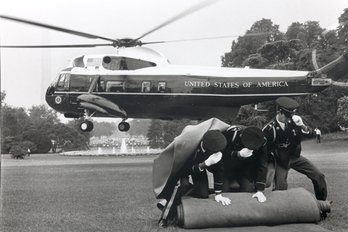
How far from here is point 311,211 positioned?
540 cm

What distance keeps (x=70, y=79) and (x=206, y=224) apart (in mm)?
13249

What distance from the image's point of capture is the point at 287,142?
600cm

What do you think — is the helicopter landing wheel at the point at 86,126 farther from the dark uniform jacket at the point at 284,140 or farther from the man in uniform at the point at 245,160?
the dark uniform jacket at the point at 284,140

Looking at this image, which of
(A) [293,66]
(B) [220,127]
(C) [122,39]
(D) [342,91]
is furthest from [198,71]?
(A) [293,66]

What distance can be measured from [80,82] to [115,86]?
140 centimetres

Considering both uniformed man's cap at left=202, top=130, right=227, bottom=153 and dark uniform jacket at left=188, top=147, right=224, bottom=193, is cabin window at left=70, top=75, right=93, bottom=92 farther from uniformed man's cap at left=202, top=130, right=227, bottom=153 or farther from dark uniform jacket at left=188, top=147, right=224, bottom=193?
uniformed man's cap at left=202, top=130, right=227, bottom=153

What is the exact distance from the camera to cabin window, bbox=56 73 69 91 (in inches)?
692

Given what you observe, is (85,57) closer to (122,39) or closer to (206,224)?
(122,39)

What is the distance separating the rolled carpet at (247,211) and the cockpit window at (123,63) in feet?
38.3

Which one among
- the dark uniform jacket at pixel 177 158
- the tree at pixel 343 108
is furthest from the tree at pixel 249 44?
the dark uniform jacket at pixel 177 158

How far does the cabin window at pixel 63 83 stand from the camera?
1758cm

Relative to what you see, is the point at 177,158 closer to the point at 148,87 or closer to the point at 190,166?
the point at 190,166

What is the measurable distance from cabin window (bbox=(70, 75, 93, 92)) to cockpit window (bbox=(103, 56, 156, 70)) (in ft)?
2.71

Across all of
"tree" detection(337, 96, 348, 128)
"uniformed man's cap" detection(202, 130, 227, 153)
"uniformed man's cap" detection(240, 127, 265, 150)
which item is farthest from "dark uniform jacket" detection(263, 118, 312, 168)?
"tree" detection(337, 96, 348, 128)
